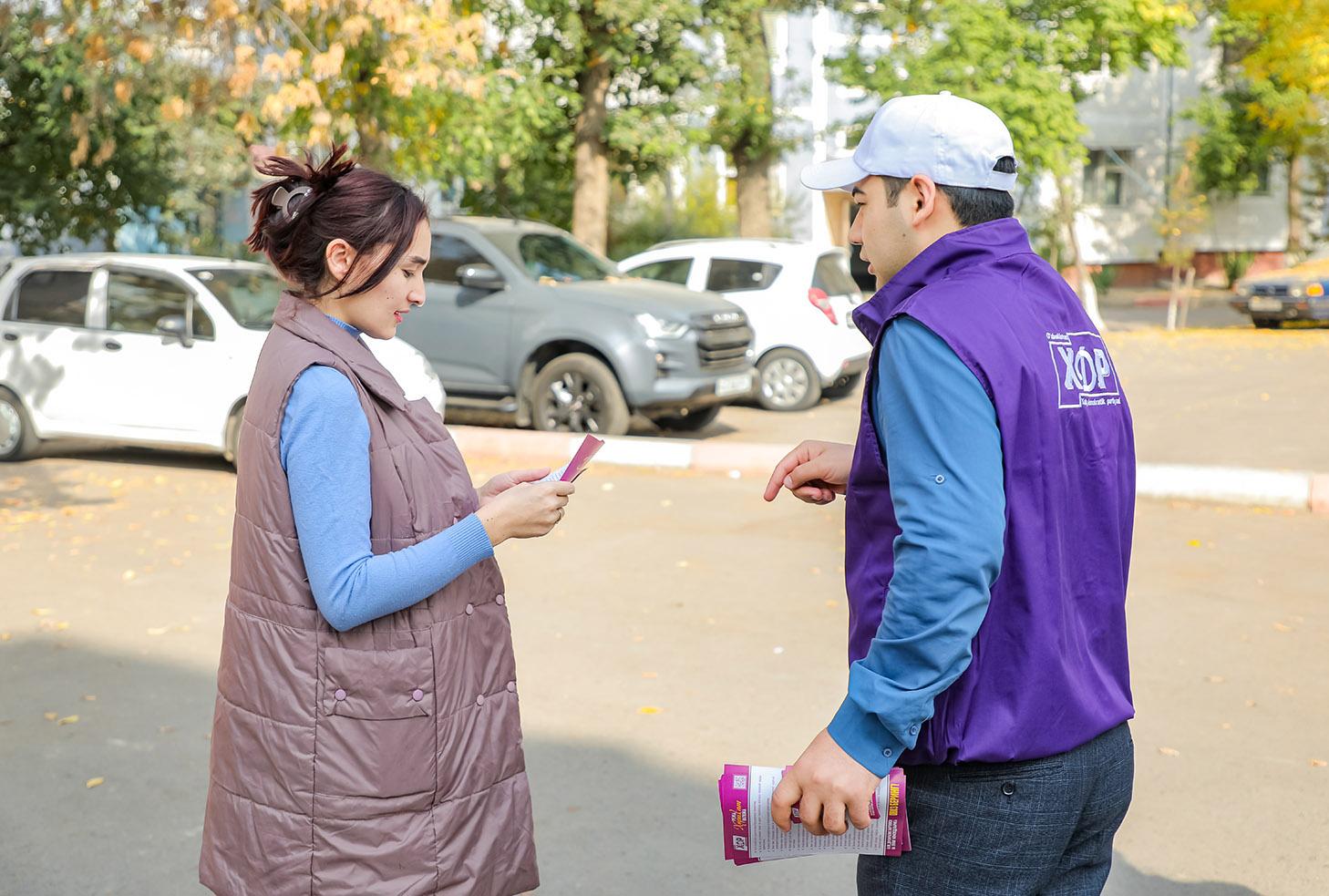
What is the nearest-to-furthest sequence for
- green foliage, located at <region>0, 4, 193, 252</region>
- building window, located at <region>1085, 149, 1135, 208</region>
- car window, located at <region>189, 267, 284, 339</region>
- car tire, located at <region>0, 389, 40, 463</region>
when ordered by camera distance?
car window, located at <region>189, 267, 284, 339</region>
car tire, located at <region>0, 389, 40, 463</region>
green foliage, located at <region>0, 4, 193, 252</region>
building window, located at <region>1085, 149, 1135, 208</region>

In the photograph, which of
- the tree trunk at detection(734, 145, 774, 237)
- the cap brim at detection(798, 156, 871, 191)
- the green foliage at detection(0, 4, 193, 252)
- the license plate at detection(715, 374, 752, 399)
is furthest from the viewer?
the tree trunk at detection(734, 145, 774, 237)

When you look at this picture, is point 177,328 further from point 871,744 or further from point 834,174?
point 871,744

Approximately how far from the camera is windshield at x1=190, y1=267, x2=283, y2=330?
38.2 feet

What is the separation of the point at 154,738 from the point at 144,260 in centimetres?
738

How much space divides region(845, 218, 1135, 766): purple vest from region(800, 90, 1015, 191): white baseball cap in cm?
8

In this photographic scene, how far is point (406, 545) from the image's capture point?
245 centimetres

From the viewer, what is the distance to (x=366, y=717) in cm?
243

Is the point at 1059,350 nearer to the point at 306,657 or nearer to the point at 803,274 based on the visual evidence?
the point at 306,657

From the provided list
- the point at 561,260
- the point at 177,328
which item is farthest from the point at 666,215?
the point at 177,328

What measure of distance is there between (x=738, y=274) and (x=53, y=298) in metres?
6.82

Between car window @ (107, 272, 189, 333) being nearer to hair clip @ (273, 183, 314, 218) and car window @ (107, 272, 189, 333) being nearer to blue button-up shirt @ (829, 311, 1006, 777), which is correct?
hair clip @ (273, 183, 314, 218)

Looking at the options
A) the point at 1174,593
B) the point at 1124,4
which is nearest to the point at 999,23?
the point at 1124,4

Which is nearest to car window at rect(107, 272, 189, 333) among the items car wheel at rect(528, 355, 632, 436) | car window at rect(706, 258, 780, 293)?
car wheel at rect(528, 355, 632, 436)

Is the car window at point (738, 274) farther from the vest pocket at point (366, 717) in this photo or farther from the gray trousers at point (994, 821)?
the gray trousers at point (994, 821)
